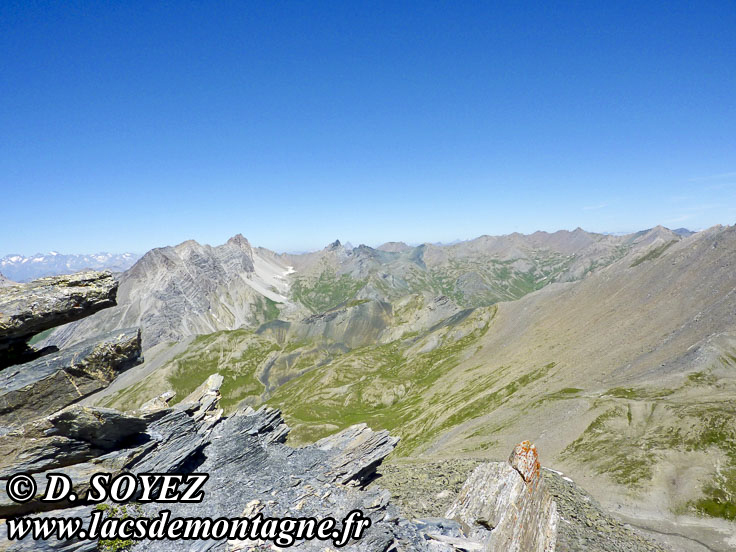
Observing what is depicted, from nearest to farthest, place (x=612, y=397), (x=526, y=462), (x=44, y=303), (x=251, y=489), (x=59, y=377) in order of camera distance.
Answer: (x=44, y=303)
(x=59, y=377)
(x=526, y=462)
(x=251, y=489)
(x=612, y=397)

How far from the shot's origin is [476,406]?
117312mm

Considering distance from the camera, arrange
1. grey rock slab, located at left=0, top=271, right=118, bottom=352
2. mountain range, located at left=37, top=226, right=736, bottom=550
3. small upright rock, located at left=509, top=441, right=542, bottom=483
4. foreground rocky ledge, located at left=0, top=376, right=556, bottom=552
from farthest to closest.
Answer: mountain range, located at left=37, top=226, right=736, bottom=550
small upright rock, located at left=509, top=441, right=542, bottom=483
foreground rocky ledge, located at left=0, top=376, right=556, bottom=552
grey rock slab, located at left=0, top=271, right=118, bottom=352

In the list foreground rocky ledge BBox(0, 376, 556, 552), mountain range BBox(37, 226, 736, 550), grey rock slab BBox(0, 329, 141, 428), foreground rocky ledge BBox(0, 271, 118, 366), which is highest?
foreground rocky ledge BBox(0, 271, 118, 366)

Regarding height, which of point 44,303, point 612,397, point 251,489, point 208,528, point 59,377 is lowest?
point 612,397

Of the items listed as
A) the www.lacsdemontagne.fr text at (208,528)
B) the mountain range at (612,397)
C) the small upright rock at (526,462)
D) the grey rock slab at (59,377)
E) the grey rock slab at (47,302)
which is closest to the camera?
the www.lacsdemontagne.fr text at (208,528)

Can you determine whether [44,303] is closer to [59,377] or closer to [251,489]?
[59,377]

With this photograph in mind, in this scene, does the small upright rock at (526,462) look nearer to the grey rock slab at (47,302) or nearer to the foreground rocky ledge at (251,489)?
the foreground rocky ledge at (251,489)

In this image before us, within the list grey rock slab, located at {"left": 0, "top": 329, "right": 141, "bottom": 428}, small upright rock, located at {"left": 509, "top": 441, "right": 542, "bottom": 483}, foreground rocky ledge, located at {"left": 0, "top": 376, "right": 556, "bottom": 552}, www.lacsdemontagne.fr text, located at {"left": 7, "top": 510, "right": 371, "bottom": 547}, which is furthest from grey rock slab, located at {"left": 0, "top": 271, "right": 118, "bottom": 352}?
small upright rock, located at {"left": 509, "top": 441, "right": 542, "bottom": 483}

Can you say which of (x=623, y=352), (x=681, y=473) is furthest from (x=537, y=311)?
(x=681, y=473)

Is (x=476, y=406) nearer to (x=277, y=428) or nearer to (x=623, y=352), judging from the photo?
(x=623, y=352)

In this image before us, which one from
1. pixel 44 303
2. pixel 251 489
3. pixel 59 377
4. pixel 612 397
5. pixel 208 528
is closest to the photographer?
pixel 44 303

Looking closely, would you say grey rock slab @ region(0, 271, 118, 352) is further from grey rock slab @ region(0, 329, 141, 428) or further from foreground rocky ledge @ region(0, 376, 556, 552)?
foreground rocky ledge @ region(0, 376, 556, 552)

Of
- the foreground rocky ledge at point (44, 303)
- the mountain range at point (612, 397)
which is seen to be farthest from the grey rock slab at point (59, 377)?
the mountain range at point (612, 397)

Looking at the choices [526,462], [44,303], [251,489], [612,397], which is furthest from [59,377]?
[612,397]
